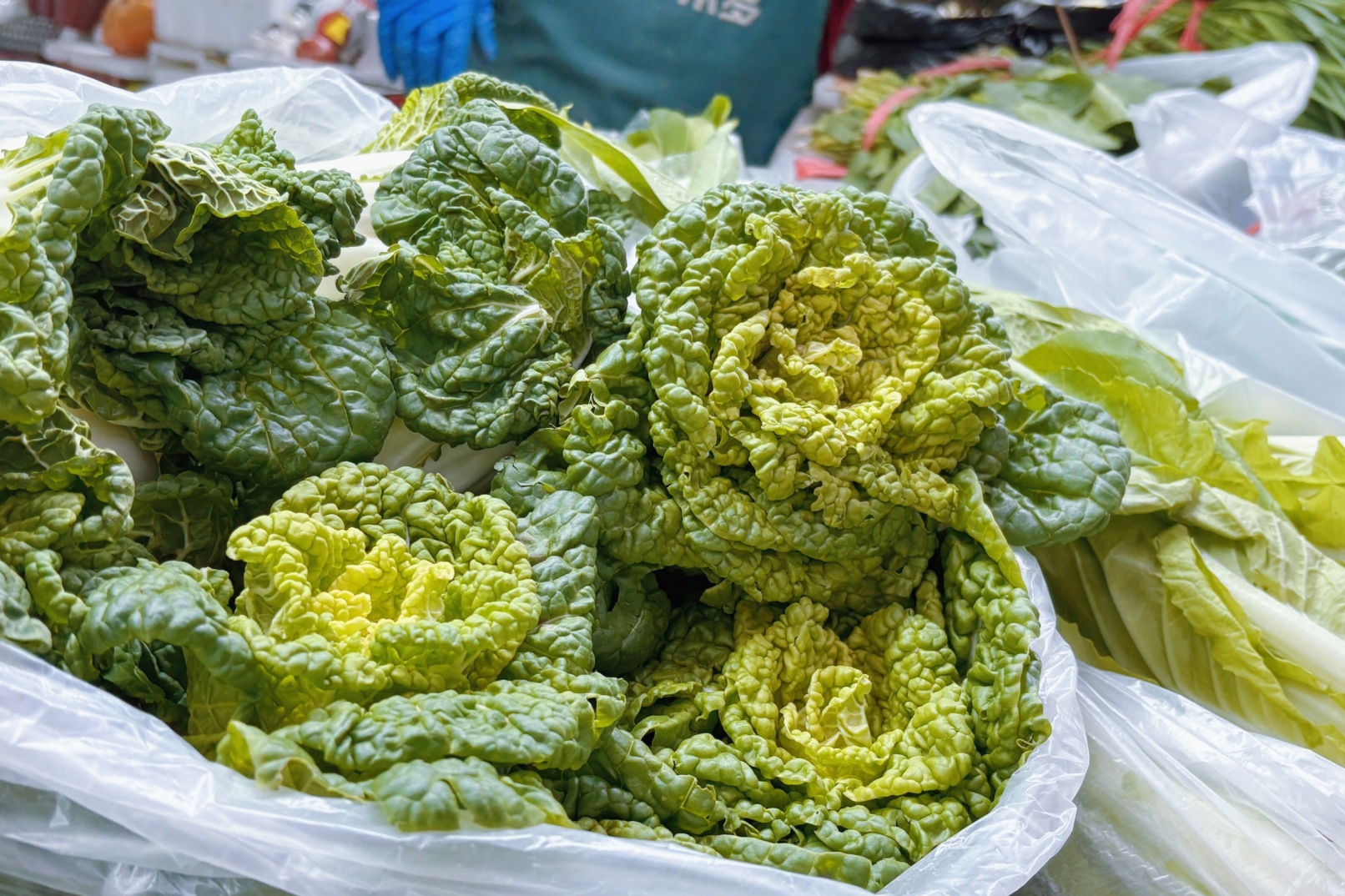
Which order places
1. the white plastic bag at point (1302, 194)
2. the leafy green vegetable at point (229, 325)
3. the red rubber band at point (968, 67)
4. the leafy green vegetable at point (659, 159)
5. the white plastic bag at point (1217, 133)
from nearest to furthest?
the leafy green vegetable at point (229, 325), the leafy green vegetable at point (659, 159), the white plastic bag at point (1302, 194), the white plastic bag at point (1217, 133), the red rubber band at point (968, 67)

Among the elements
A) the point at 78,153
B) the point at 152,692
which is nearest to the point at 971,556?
the point at 152,692

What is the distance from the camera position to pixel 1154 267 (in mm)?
1795

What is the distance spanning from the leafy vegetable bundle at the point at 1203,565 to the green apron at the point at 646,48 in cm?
180

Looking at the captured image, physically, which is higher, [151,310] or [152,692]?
[151,310]

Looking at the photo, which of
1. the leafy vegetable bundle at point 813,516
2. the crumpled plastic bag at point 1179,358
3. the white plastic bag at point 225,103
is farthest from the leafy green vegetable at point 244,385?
the crumpled plastic bag at point 1179,358

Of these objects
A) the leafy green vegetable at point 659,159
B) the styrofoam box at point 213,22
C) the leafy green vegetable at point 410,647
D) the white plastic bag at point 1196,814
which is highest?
the leafy green vegetable at point 659,159

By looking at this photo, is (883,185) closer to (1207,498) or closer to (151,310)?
(1207,498)

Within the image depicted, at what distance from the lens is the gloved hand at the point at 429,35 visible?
8.34ft

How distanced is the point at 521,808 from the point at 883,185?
213 centimetres

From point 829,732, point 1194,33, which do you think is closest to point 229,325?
point 829,732

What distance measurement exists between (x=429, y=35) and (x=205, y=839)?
7.35 feet

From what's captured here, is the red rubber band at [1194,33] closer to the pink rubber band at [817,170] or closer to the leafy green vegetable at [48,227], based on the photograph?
the pink rubber band at [817,170]

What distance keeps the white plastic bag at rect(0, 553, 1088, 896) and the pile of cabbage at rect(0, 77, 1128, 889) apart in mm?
26

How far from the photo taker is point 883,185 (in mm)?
2570
